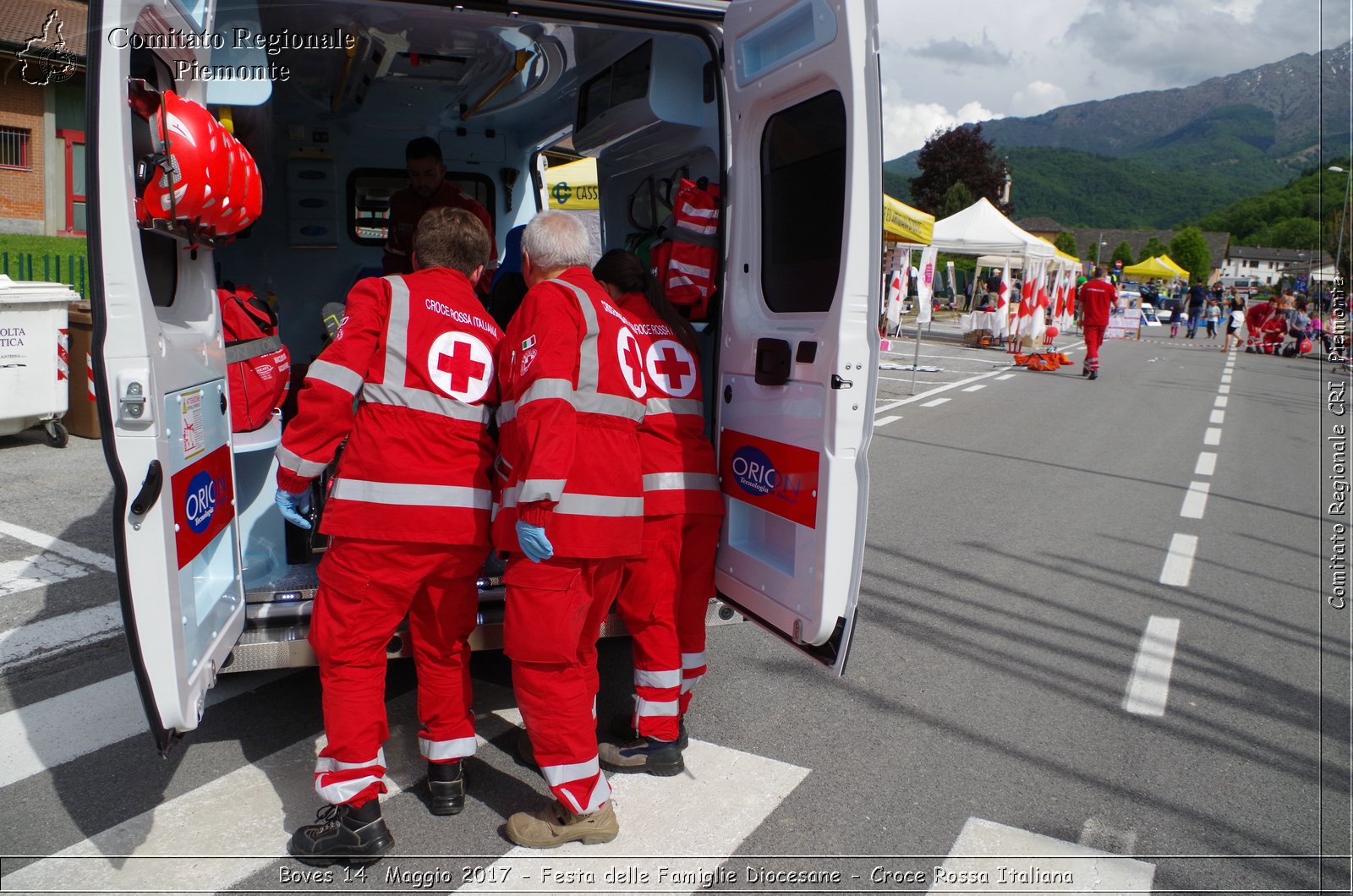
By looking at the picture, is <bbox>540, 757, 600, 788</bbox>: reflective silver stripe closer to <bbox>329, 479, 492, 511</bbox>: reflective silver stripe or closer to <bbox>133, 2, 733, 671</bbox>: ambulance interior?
<bbox>133, 2, 733, 671</bbox>: ambulance interior

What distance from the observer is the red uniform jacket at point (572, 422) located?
9.04 ft

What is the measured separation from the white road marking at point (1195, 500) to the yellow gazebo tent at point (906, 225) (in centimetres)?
876

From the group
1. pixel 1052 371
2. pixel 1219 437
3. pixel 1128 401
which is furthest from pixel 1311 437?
pixel 1052 371

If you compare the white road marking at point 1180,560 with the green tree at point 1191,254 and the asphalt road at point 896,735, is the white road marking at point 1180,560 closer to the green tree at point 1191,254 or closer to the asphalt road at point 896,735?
the asphalt road at point 896,735

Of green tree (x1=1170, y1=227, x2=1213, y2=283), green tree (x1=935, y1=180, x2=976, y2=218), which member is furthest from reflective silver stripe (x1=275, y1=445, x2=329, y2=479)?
green tree (x1=1170, y1=227, x2=1213, y2=283)

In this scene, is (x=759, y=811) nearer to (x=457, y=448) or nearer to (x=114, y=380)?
(x=457, y=448)

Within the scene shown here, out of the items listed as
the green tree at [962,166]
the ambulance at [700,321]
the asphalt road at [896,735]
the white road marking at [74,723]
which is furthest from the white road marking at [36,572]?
the green tree at [962,166]

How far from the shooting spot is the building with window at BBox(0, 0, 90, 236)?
1983 cm

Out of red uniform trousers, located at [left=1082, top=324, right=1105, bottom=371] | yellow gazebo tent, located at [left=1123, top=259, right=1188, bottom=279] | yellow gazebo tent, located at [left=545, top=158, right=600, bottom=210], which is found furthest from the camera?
yellow gazebo tent, located at [left=1123, top=259, right=1188, bottom=279]

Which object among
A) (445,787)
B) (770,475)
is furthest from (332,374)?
(770,475)

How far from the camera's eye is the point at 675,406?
3410mm

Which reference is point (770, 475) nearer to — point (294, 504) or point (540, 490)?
point (540, 490)

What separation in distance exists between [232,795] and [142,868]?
1.34ft

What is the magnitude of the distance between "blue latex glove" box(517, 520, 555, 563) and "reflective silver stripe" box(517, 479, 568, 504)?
7 centimetres
